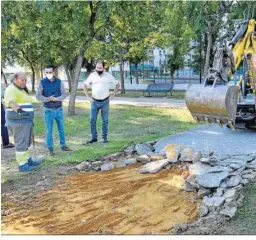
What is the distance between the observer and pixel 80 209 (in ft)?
17.4

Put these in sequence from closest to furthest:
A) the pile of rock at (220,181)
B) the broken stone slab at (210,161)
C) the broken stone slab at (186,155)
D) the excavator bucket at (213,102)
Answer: the pile of rock at (220,181) → the excavator bucket at (213,102) → the broken stone slab at (210,161) → the broken stone slab at (186,155)

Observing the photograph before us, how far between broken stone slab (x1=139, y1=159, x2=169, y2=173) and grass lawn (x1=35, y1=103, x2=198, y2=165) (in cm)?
123

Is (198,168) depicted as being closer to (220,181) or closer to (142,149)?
(220,181)

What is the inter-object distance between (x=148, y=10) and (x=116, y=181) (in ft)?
36.6

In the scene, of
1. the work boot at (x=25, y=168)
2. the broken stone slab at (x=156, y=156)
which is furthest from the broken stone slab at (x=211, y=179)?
the work boot at (x=25, y=168)

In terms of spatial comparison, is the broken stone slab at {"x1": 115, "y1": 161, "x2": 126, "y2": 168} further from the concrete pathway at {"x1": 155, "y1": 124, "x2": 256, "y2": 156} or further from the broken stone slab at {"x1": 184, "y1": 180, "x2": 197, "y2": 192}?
the broken stone slab at {"x1": 184, "y1": 180, "x2": 197, "y2": 192}

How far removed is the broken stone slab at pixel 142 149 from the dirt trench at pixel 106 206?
1310mm

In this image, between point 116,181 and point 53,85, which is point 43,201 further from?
point 53,85

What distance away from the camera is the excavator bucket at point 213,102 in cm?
559

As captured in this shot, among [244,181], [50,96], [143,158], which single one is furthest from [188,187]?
[50,96]

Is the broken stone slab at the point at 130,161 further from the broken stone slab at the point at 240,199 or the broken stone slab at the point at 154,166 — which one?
the broken stone slab at the point at 240,199

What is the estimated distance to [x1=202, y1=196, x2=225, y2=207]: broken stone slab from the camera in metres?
5.12

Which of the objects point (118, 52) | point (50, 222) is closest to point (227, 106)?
point (50, 222)

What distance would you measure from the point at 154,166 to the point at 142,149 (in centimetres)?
125
